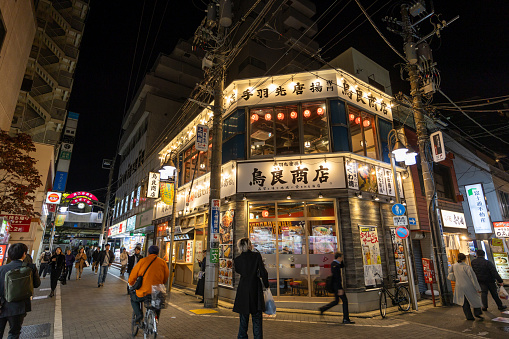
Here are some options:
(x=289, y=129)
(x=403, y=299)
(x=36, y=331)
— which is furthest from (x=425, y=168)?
(x=36, y=331)

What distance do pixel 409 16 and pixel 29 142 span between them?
17.3 metres

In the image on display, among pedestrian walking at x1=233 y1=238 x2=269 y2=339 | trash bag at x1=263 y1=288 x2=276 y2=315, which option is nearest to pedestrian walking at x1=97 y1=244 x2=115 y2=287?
pedestrian walking at x1=233 y1=238 x2=269 y2=339

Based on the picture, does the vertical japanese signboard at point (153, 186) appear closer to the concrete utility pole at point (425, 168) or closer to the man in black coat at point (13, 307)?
the man in black coat at point (13, 307)

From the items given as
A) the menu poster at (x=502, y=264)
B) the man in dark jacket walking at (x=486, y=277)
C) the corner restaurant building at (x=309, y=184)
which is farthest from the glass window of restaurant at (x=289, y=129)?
the menu poster at (x=502, y=264)

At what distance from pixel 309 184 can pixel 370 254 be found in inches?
138

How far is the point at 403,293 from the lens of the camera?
9891 mm

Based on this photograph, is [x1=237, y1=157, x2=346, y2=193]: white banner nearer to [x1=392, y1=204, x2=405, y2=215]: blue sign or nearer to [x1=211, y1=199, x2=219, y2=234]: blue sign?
[x1=211, y1=199, x2=219, y2=234]: blue sign

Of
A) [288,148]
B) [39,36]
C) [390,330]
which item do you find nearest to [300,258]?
[390,330]

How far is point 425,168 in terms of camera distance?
1144cm

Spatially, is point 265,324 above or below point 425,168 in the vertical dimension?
below

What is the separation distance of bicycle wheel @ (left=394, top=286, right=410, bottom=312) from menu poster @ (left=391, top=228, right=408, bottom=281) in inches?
42.0

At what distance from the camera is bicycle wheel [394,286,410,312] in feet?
31.4

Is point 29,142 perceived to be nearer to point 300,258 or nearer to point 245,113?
point 245,113

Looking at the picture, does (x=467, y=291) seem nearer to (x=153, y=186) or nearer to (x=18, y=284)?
(x=18, y=284)
